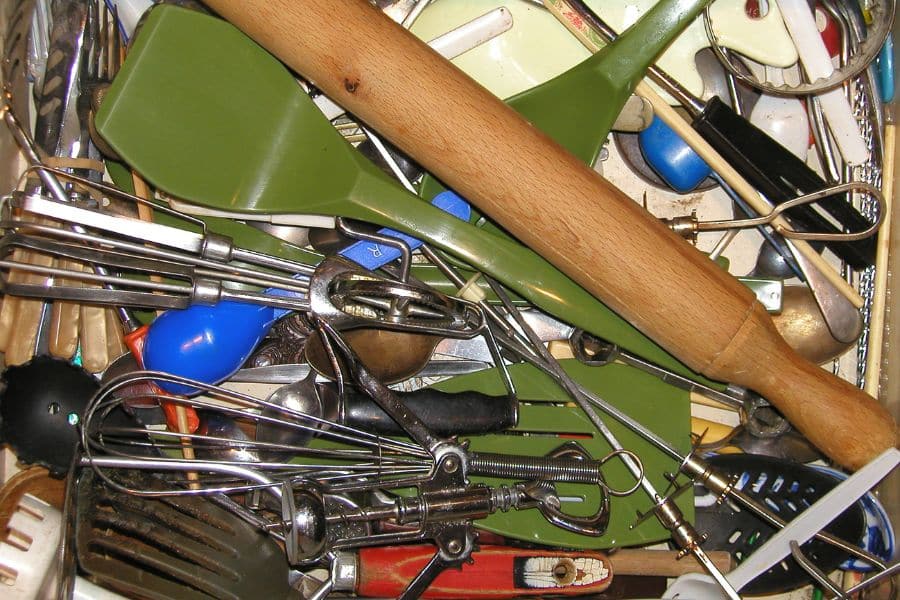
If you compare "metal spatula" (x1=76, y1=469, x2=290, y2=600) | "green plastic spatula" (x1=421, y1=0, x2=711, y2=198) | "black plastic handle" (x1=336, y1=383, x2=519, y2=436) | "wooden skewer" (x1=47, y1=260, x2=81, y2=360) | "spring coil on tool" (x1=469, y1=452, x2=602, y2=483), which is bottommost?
"metal spatula" (x1=76, y1=469, x2=290, y2=600)

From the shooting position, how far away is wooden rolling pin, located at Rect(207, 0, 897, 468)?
2.48ft

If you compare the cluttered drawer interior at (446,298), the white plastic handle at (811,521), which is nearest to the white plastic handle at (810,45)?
the cluttered drawer interior at (446,298)

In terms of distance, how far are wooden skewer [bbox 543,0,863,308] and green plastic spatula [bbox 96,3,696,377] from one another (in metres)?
0.20

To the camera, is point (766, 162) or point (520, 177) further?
point (766, 162)

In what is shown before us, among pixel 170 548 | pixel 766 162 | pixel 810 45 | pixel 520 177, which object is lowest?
pixel 170 548

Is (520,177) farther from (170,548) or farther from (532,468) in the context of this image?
(170,548)

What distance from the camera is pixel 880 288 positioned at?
92cm

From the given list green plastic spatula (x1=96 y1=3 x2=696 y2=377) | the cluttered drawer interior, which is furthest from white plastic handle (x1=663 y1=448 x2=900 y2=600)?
green plastic spatula (x1=96 y1=3 x2=696 y2=377)

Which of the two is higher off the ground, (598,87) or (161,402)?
(598,87)

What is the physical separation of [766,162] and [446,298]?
15.0 inches

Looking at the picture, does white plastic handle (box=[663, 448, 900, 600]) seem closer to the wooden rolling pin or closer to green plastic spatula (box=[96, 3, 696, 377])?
the wooden rolling pin

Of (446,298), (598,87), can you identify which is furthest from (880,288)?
(446,298)

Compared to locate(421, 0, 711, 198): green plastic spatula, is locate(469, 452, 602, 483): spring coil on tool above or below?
below

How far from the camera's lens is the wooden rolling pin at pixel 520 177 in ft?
2.48
